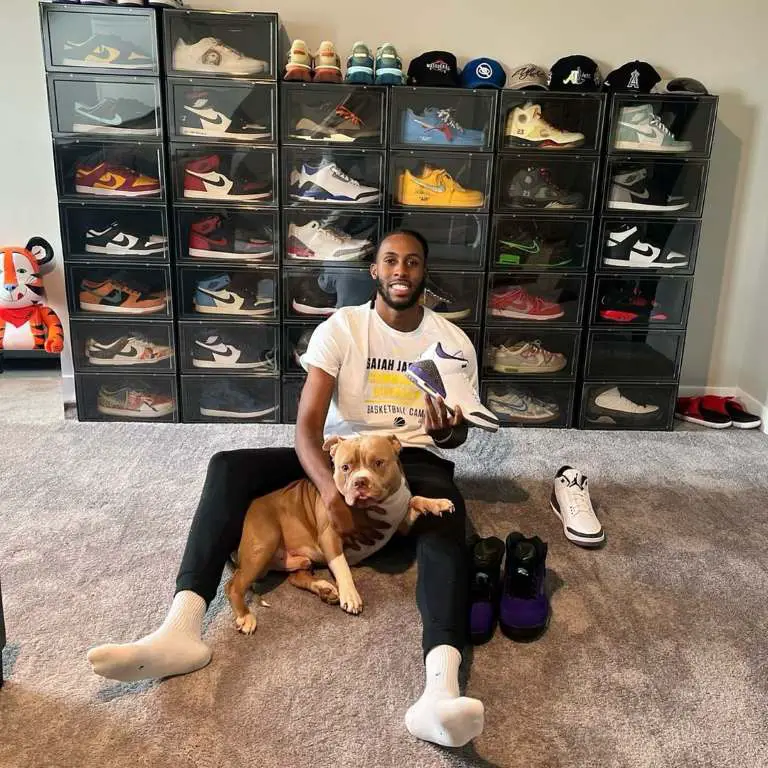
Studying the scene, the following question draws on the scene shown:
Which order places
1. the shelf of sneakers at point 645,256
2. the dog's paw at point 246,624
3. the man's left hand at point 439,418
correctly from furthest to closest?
the shelf of sneakers at point 645,256, the man's left hand at point 439,418, the dog's paw at point 246,624

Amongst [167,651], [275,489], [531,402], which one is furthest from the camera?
[531,402]

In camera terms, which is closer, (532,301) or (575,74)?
(575,74)

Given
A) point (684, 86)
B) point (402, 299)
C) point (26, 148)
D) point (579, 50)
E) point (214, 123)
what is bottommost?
point (402, 299)

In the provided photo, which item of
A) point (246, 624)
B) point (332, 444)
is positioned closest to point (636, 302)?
point (332, 444)

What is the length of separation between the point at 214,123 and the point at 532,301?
1.47m

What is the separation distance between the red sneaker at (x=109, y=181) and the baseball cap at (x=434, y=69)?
1.13 m

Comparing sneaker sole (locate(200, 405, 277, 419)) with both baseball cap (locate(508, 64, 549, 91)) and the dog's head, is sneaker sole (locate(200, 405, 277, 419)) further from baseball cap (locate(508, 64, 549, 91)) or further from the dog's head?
baseball cap (locate(508, 64, 549, 91))

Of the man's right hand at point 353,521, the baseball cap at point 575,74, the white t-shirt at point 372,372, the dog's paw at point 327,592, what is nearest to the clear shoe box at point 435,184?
the baseball cap at point 575,74

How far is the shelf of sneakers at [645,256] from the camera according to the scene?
2729 mm

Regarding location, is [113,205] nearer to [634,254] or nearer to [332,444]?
[332,444]

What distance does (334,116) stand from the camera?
8.80 feet

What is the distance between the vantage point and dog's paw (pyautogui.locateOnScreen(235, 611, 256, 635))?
1.50m

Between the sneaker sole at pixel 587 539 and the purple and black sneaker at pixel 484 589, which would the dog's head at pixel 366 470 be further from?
the sneaker sole at pixel 587 539

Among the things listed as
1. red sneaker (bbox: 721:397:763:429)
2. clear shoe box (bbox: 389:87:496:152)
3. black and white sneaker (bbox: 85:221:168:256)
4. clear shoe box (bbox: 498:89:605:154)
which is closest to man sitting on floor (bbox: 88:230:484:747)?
clear shoe box (bbox: 389:87:496:152)
